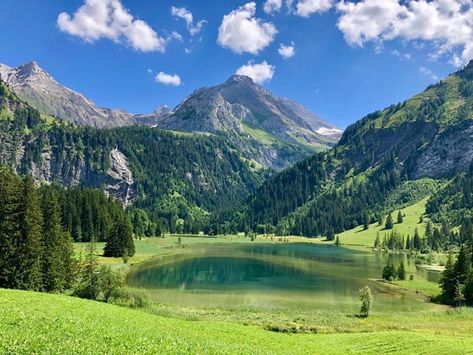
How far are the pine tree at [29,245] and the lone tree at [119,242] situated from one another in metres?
74.0

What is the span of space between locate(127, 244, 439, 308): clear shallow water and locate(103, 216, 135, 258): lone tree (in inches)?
391

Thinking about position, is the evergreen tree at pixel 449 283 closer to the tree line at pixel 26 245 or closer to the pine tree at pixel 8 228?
the tree line at pixel 26 245

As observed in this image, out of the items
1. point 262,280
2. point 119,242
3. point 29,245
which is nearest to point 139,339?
point 29,245

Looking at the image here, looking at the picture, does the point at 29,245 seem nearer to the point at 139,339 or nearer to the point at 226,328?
the point at 226,328

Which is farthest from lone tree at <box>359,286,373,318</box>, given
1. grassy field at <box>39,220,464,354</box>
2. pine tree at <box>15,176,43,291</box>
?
pine tree at <box>15,176,43,291</box>

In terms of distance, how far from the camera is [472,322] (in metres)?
64.2

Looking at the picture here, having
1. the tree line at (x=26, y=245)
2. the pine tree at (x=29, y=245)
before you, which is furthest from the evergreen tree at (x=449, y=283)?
the pine tree at (x=29, y=245)

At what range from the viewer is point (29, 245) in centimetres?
6631

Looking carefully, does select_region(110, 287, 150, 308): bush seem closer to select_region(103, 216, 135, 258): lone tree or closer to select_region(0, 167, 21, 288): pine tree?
select_region(0, 167, 21, 288): pine tree

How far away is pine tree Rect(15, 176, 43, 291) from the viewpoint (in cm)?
6538

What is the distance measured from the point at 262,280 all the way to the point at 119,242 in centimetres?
5289

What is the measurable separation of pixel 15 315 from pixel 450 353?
3722 cm

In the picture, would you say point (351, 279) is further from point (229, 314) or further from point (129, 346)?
point (129, 346)

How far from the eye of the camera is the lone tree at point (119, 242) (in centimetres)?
14212
